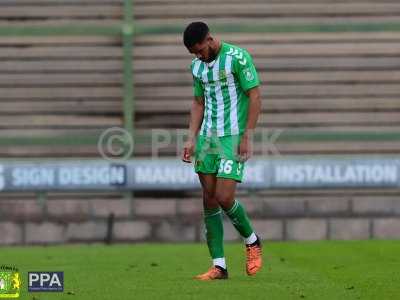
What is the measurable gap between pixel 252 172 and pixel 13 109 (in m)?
3.95

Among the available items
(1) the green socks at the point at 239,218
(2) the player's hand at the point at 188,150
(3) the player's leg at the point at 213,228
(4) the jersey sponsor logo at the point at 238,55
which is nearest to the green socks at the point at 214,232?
(3) the player's leg at the point at 213,228

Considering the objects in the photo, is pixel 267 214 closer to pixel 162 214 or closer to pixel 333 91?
pixel 162 214

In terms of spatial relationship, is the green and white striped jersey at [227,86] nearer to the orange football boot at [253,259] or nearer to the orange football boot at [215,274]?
the orange football boot at [253,259]

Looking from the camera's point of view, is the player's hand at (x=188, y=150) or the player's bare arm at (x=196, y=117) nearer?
the player's hand at (x=188, y=150)

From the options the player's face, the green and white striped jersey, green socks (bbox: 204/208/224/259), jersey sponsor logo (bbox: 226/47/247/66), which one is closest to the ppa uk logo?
green socks (bbox: 204/208/224/259)

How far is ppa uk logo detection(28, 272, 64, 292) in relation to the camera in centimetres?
802

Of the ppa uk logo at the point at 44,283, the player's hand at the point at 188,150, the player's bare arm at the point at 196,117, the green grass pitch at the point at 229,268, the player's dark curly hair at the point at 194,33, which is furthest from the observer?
the player's bare arm at the point at 196,117

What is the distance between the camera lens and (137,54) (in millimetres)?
18188

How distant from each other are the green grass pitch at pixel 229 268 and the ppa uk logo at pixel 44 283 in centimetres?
6

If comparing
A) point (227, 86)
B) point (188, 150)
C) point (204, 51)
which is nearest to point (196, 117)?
point (188, 150)

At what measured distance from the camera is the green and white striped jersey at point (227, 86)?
336 inches

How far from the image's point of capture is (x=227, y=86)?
339 inches

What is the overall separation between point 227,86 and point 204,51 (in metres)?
0.35

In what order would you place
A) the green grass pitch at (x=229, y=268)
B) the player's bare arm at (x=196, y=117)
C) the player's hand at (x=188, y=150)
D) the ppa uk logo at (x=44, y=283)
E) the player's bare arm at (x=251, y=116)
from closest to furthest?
the green grass pitch at (x=229, y=268)
the ppa uk logo at (x=44, y=283)
the player's bare arm at (x=251, y=116)
the player's hand at (x=188, y=150)
the player's bare arm at (x=196, y=117)
